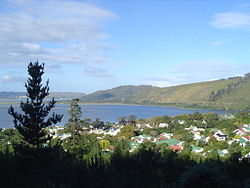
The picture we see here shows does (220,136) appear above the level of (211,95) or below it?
below

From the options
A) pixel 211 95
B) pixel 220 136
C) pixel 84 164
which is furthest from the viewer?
pixel 211 95

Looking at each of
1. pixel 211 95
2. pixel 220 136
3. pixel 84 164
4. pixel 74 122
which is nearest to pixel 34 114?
pixel 84 164

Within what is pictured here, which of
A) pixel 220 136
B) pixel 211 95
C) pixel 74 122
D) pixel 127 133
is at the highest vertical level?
pixel 211 95

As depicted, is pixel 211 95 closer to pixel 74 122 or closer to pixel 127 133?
pixel 127 133

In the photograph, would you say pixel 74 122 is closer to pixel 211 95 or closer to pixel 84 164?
pixel 84 164

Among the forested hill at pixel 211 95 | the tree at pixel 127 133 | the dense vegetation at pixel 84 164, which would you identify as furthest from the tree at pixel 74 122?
the forested hill at pixel 211 95

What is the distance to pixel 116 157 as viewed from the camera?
10578 mm

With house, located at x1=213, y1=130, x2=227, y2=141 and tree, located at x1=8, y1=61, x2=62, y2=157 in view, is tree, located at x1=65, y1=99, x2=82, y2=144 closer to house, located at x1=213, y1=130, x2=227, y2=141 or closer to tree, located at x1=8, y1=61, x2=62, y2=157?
tree, located at x1=8, y1=61, x2=62, y2=157

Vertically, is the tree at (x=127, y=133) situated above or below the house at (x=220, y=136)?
below

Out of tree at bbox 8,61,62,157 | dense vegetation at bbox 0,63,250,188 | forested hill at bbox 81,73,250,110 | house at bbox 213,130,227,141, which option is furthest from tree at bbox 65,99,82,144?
forested hill at bbox 81,73,250,110

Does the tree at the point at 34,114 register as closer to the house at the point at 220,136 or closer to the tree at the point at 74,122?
the tree at the point at 74,122

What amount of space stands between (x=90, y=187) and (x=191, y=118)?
50.3m

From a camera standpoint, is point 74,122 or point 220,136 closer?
point 74,122

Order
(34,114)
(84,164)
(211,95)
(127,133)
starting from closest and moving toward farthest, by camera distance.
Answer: (84,164), (34,114), (127,133), (211,95)
